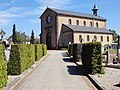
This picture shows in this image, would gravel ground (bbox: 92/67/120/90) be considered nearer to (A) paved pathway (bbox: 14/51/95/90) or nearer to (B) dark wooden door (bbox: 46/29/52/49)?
(A) paved pathway (bbox: 14/51/95/90)

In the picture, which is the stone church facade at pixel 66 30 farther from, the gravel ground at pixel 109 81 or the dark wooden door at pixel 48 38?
the gravel ground at pixel 109 81

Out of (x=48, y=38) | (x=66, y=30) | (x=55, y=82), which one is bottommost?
(x=55, y=82)

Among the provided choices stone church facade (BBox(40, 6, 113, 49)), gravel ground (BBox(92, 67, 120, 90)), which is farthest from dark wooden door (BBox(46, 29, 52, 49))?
gravel ground (BBox(92, 67, 120, 90))

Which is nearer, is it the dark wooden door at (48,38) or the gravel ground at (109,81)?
the gravel ground at (109,81)

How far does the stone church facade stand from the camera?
2869 inches

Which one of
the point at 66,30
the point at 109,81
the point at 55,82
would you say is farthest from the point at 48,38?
the point at 109,81

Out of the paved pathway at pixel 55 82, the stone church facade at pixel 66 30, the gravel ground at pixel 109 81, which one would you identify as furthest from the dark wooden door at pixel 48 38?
the gravel ground at pixel 109 81

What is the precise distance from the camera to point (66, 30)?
73500mm

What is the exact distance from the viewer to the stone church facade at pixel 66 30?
72875mm

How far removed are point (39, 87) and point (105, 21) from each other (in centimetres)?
8381

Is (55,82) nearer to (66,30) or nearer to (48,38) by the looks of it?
(66,30)

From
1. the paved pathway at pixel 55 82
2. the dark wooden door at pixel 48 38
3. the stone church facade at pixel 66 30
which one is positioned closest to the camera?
the paved pathway at pixel 55 82

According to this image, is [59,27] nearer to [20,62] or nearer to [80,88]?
[20,62]

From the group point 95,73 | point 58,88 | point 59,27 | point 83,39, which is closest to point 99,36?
point 83,39
